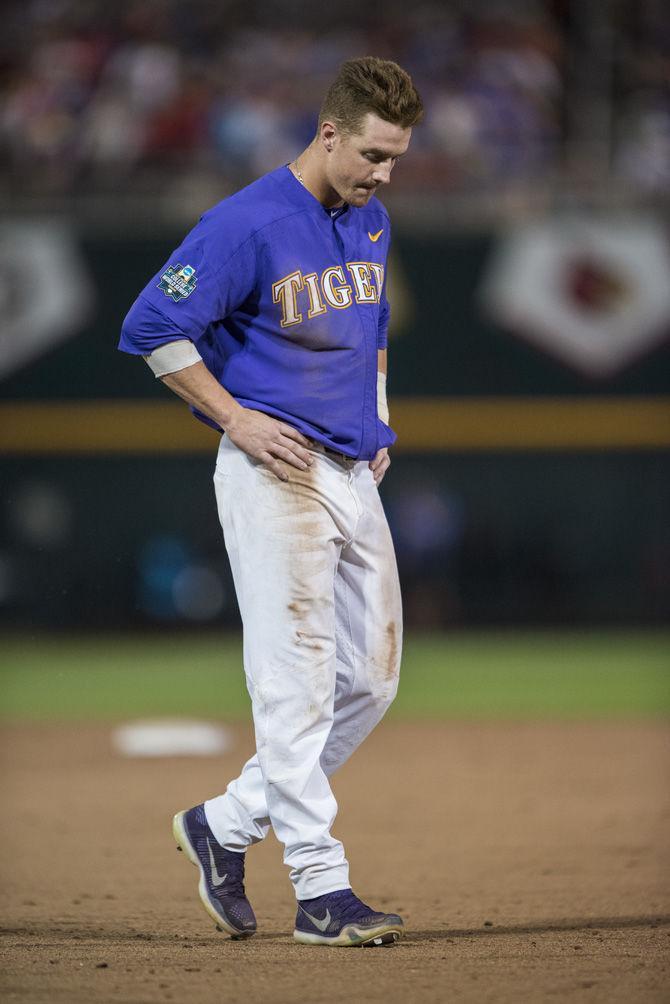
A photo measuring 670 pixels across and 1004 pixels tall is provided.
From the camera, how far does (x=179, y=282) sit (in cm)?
362

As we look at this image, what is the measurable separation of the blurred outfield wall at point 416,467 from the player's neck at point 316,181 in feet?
30.4

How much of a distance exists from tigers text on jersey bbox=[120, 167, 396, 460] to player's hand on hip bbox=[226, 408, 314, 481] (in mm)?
54

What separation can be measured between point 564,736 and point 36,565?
6372 millimetres

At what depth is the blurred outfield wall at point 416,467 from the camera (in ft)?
43.0

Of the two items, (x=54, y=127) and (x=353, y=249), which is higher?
(x=54, y=127)

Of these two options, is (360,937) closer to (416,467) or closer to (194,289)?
(194,289)

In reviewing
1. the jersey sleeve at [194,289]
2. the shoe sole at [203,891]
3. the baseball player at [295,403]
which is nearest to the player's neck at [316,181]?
the baseball player at [295,403]

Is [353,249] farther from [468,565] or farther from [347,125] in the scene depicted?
[468,565]

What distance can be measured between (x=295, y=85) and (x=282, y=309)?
1099cm

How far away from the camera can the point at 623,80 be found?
1419 cm

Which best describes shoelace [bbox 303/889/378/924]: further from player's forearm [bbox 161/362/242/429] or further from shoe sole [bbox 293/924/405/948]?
player's forearm [bbox 161/362/242/429]

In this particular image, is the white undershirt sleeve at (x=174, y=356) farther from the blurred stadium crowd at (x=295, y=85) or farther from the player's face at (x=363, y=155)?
the blurred stadium crowd at (x=295, y=85)

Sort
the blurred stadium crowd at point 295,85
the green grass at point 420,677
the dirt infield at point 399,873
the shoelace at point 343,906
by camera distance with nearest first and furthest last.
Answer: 1. the dirt infield at point 399,873
2. the shoelace at point 343,906
3. the green grass at point 420,677
4. the blurred stadium crowd at point 295,85

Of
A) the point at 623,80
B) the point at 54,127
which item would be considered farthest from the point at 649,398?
the point at 54,127
